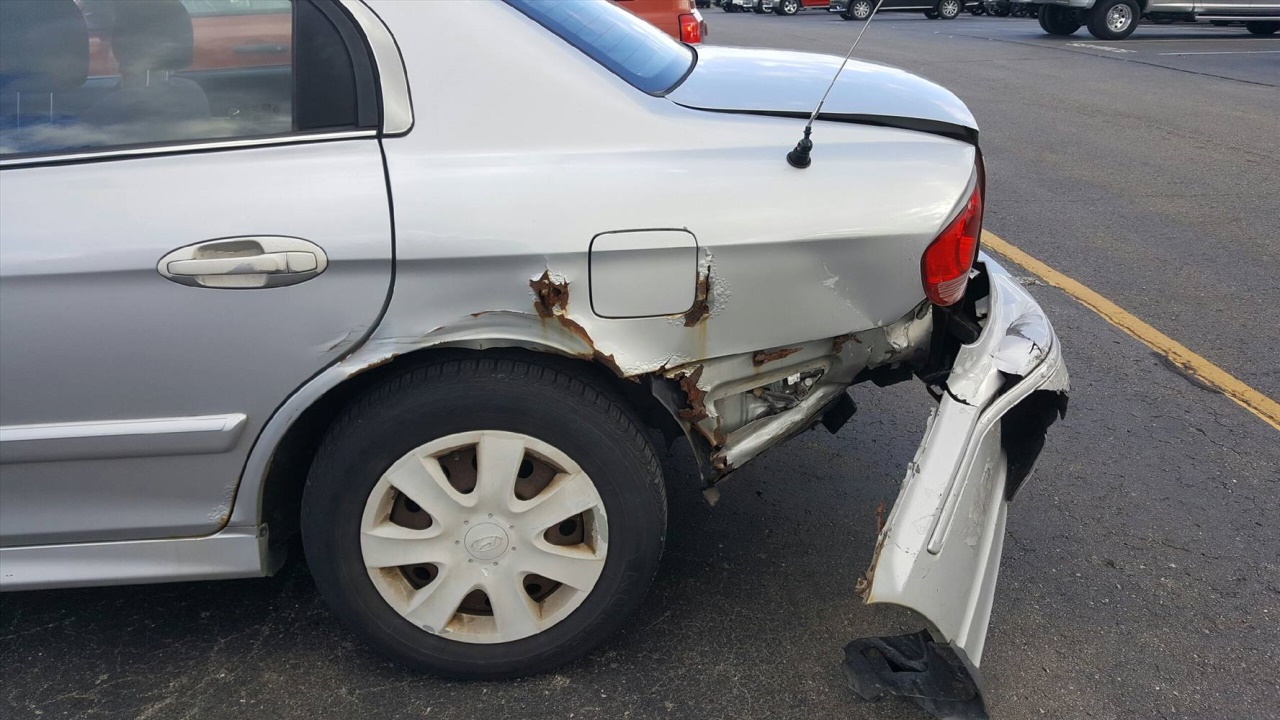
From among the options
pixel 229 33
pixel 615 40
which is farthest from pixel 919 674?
pixel 229 33

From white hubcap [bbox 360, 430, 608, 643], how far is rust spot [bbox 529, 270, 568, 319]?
0.29 metres

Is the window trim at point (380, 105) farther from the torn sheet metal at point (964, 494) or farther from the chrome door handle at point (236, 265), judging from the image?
the torn sheet metal at point (964, 494)

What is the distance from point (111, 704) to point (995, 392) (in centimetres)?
219

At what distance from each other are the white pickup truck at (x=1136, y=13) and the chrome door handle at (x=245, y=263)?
668 inches

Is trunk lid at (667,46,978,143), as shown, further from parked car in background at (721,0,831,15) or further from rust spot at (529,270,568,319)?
parked car in background at (721,0,831,15)

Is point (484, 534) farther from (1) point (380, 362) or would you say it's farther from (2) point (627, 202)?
(2) point (627, 202)

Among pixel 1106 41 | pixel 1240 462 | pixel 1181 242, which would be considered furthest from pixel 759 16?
pixel 1240 462

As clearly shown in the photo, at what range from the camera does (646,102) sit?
7.45ft

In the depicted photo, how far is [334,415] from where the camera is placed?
233cm

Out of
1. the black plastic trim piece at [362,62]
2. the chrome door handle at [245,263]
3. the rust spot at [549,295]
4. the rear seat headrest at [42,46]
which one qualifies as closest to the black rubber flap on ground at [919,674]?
the rust spot at [549,295]

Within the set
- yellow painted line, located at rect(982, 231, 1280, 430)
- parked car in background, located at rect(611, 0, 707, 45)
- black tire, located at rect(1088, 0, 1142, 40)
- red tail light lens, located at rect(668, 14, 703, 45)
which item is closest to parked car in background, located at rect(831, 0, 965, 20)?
black tire, located at rect(1088, 0, 1142, 40)

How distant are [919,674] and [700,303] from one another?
1.00 metres

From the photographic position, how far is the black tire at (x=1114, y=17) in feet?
54.7

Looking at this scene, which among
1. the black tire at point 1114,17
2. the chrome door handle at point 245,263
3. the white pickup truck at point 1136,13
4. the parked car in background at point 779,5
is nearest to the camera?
the chrome door handle at point 245,263
